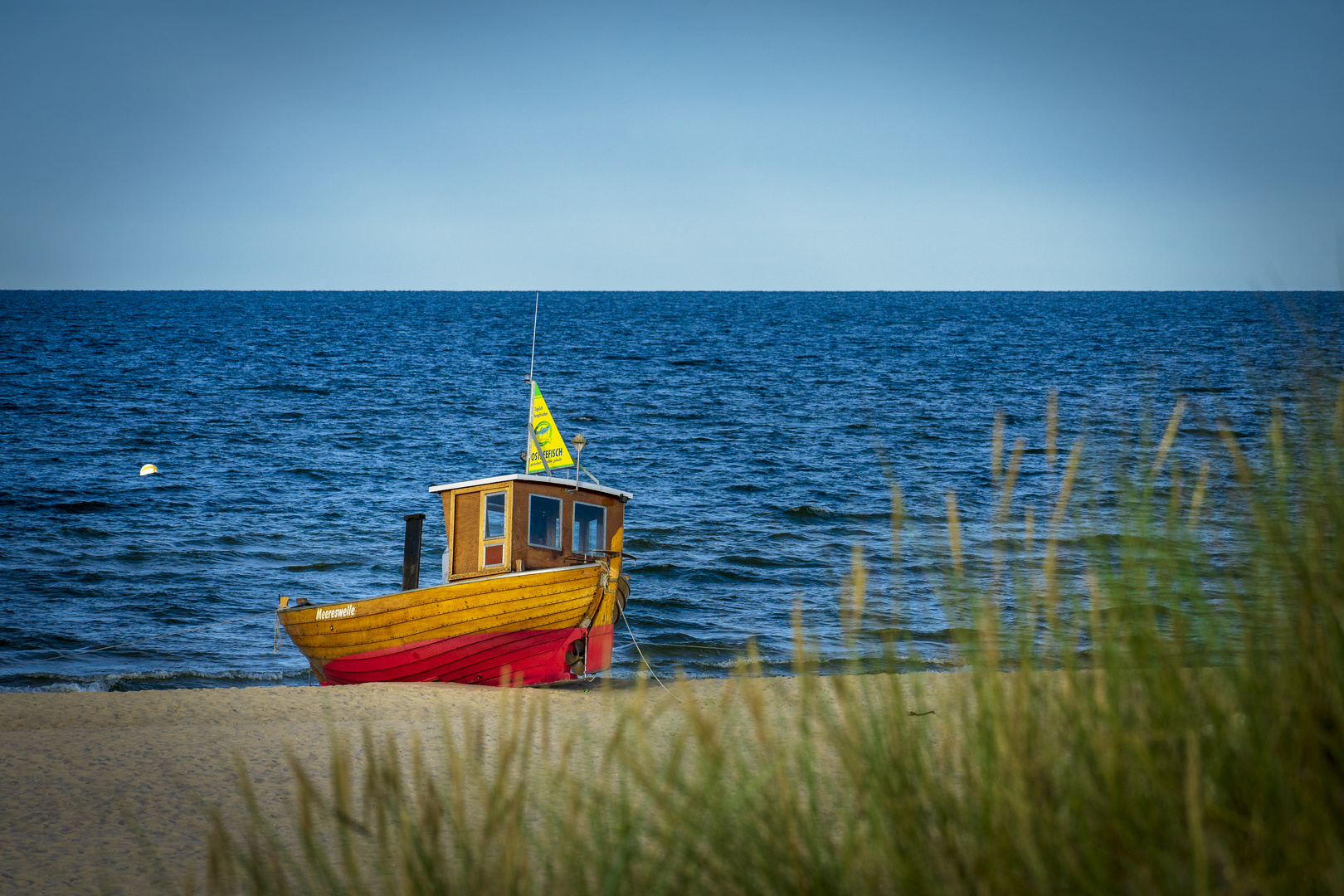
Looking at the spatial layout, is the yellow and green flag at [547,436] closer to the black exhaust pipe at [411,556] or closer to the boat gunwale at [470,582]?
the boat gunwale at [470,582]

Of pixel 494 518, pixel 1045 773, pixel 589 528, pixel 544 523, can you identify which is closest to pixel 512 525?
pixel 494 518

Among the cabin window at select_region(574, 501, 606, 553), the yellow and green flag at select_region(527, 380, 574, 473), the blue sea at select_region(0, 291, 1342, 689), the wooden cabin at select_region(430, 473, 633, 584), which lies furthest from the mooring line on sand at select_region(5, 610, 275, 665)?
the cabin window at select_region(574, 501, 606, 553)

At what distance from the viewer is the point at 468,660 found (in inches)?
452

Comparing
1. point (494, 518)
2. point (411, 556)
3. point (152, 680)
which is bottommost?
point (152, 680)

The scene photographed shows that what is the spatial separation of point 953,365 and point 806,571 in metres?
39.6

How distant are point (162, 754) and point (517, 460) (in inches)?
809

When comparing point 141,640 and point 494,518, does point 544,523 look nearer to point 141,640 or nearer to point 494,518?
point 494,518

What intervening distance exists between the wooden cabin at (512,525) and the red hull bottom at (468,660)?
0.80 metres

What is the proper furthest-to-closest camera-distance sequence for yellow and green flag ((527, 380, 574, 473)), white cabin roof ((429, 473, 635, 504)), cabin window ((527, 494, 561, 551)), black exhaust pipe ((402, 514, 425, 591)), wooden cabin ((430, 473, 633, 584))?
black exhaust pipe ((402, 514, 425, 591)) < yellow and green flag ((527, 380, 574, 473)) < cabin window ((527, 494, 561, 551)) < wooden cabin ((430, 473, 633, 584)) < white cabin roof ((429, 473, 635, 504))

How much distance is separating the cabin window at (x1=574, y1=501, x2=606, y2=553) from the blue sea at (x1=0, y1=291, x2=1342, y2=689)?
1857 millimetres

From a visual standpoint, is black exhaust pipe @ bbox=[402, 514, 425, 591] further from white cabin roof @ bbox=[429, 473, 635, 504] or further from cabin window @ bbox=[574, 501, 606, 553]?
cabin window @ bbox=[574, 501, 606, 553]

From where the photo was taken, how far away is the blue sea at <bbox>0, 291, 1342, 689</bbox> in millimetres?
13914

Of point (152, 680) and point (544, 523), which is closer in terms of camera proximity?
point (544, 523)

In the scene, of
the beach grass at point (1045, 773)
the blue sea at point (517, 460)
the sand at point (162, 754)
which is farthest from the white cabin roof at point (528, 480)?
the beach grass at point (1045, 773)
